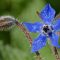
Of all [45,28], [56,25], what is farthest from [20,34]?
[56,25]

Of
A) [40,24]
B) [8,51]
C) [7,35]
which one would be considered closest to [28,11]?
[7,35]

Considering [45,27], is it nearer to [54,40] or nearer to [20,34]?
[54,40]

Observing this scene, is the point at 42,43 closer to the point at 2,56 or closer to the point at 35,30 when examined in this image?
the point at 35,30

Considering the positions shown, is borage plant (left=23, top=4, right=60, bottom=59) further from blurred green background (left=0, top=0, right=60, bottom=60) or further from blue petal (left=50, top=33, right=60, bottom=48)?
blurred green background (left=0, top=0, right=60, bottom=60)

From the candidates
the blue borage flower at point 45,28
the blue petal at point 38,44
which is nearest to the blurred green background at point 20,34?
the blue borage flower at point 45,28

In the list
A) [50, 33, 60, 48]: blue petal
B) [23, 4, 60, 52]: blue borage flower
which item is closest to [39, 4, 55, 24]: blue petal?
[23, 4, 60, 52]: blue borage flower

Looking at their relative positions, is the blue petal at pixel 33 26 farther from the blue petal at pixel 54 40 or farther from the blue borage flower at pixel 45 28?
the blue petal at pixel 54 40

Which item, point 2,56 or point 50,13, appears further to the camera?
point 2,56
